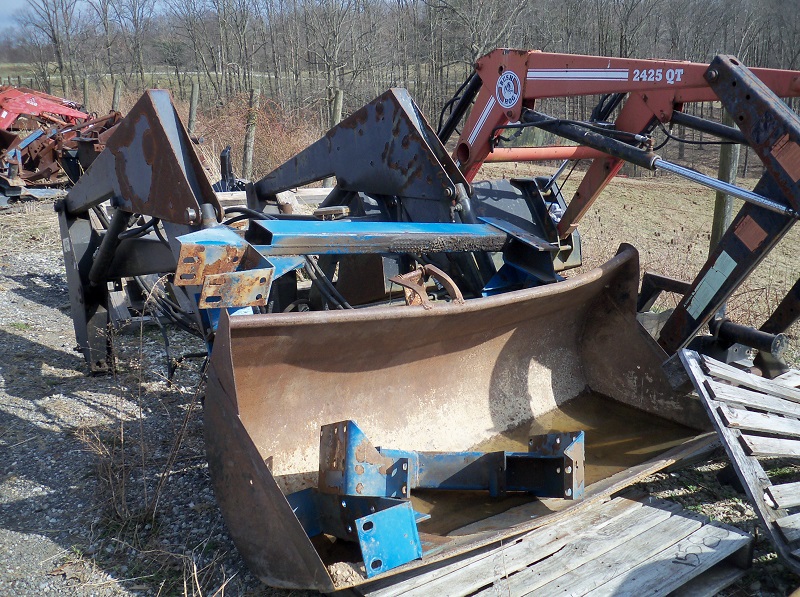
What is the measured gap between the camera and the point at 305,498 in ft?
8.36

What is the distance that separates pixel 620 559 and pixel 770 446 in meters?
0.82

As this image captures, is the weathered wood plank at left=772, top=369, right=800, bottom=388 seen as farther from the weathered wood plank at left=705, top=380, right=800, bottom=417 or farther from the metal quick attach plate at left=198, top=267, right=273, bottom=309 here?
the metal quick attach plate at left=198, top=267, right=273, bottom=309

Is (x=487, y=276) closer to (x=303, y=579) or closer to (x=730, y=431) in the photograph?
(x=730, y=431)

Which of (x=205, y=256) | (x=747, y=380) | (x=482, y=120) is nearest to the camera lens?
(x=205, y=256)

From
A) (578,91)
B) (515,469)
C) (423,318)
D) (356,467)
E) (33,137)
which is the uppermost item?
(578,91)

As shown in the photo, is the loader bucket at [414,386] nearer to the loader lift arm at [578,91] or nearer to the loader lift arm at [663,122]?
the loader lift arm at [663,122]

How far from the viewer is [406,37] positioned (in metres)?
21.2

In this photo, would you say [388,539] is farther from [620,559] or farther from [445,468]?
[620,559]

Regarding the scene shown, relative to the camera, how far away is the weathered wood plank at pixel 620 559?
2.52 m

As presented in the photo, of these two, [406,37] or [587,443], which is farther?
[406,37]

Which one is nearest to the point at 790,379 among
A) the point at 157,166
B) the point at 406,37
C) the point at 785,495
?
the point at 785,495

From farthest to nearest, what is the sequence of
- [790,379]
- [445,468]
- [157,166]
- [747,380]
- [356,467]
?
1. [790,379]
2. [747,380]
3. [157,166]
4. [445,468]
5. [356,467]

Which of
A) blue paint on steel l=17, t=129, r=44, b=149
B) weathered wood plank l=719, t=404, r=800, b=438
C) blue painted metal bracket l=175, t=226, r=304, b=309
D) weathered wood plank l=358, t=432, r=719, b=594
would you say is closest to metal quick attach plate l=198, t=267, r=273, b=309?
blue painted metal bracket l=175, t=226, r=304, b=309

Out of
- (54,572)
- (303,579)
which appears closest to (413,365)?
(303,579)
